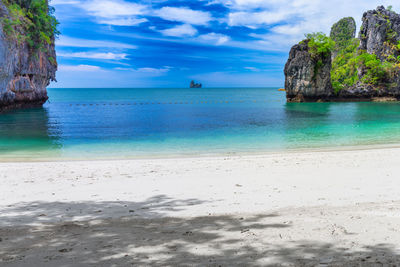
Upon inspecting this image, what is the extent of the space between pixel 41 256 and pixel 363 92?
81.0 metres

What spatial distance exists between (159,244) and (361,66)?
82.8 metres

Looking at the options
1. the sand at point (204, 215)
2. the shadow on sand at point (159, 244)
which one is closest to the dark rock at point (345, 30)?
the sand at point (204, 215)

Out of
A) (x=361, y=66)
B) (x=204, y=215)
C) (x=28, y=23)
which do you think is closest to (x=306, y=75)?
(x=361, y=66)

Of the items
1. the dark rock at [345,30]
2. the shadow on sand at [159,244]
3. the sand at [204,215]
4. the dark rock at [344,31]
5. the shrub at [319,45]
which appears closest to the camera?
the shadow on sand at [159,244]

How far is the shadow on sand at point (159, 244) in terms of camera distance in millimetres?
3780

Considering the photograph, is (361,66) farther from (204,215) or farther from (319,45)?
(204,215)

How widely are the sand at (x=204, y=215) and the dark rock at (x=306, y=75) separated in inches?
2399

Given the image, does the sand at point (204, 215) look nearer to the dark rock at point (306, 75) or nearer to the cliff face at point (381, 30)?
the dark rock at point (306, 75)

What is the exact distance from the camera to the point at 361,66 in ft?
241

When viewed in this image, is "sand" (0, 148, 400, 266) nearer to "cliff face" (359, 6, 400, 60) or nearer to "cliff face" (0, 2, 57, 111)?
"cliff face" (0, 2, 57, 111)

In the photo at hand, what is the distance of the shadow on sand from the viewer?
3.78 m

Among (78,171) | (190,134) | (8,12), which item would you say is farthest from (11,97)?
(78,171)

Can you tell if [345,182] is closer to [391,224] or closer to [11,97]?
[391,224]

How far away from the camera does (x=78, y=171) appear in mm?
11109
